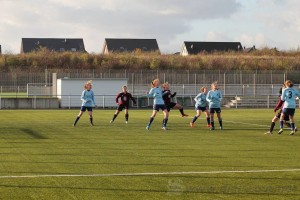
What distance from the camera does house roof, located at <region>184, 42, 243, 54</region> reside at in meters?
109

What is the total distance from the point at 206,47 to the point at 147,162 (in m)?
98.6

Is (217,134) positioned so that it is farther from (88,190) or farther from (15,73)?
(15,73)

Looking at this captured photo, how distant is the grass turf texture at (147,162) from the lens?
925 centimetres

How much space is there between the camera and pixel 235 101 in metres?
49.3

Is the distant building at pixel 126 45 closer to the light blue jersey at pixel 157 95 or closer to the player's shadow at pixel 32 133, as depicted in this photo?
the light blue jersey at pixel 157 95

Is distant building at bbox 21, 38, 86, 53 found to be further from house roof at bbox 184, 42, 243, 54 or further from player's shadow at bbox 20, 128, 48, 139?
player's shadow at bbox 20, 128, 48, 139

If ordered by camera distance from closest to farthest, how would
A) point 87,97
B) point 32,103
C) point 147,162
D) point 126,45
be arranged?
point 147,162
point 87,97
point 32,103
point 126,45

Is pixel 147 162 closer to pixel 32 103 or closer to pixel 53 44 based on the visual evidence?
pixel 32 103

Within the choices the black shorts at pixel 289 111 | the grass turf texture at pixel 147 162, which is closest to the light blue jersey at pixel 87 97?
the grass turf texture at pixel 147 162

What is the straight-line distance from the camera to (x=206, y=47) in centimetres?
11012

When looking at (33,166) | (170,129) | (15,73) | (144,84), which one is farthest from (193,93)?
(33,166)

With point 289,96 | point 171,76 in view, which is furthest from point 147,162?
point 171,76

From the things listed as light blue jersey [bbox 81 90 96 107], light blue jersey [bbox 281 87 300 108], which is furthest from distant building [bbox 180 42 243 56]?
light blue jersey [bbox 281 87 300 108]

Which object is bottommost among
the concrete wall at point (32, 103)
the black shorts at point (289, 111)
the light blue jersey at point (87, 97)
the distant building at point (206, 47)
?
the concrete wall at point (32, 103)
